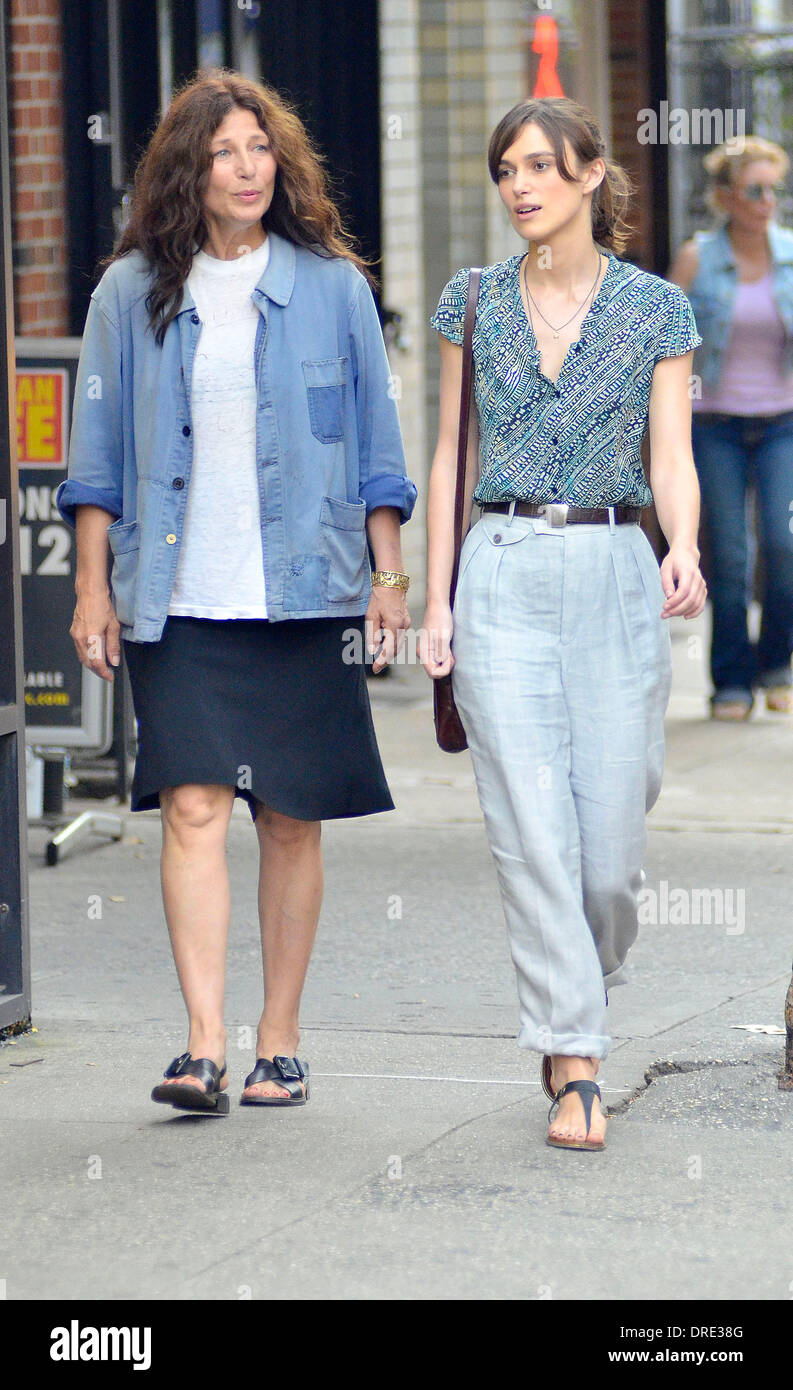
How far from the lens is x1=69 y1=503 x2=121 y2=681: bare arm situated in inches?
161

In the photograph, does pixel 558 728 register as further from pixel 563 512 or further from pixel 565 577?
pixel 563 512

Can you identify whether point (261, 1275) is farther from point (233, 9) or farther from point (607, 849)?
point (233, 9)

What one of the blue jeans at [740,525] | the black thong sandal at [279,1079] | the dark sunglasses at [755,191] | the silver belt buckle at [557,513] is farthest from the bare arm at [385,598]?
the dark sunglasses at [755,191]

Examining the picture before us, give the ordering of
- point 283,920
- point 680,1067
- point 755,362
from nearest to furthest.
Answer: point 283,920 → point 680,1067 → point 755,362

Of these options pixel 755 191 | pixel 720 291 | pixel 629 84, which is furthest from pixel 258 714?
pixel 629 84

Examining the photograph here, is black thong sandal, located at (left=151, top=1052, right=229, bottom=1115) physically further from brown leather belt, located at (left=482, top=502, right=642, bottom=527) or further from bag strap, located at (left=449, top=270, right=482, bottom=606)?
brown leather belt, located at (left=482, top=502, right=642, bottom=527)

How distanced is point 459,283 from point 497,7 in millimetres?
7418

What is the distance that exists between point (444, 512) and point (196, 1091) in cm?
113

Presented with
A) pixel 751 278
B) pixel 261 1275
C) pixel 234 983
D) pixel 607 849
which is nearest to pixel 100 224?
pixel 751 278

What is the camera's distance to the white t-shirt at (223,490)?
402 cm

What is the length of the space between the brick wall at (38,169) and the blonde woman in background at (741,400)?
8.33 feet

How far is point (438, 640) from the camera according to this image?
3910 millimetres

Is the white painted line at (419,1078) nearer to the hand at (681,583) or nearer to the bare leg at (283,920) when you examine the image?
the bare leg at (283,920)

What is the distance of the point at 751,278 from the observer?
8.66 meters
